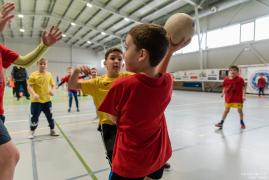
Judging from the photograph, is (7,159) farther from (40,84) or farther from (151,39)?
(40,84)

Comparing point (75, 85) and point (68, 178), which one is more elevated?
point (75, 85)

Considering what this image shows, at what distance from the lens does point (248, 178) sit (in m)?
2.60

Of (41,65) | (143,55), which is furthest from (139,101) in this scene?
(41,65)

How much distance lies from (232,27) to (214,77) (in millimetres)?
4073

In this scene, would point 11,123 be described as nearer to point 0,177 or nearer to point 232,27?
point 0,177

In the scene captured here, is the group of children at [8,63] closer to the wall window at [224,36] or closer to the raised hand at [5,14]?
the raised hand at [5,14]

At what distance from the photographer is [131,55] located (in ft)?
4.11

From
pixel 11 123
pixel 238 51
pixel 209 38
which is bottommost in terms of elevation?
pixel 11 123

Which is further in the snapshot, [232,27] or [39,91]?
[232,27]

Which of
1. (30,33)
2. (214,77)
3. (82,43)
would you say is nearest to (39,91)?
(214,77)

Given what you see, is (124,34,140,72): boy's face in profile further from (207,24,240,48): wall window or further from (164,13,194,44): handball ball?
(207,24,240,48): wall window

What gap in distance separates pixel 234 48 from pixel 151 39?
1697 cm

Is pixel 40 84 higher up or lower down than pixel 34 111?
higher up

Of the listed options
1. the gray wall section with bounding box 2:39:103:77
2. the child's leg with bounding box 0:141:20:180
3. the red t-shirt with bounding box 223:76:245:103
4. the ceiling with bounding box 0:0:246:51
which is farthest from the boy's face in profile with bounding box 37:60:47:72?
the gray wall section with bounding box 2:39:103:77
